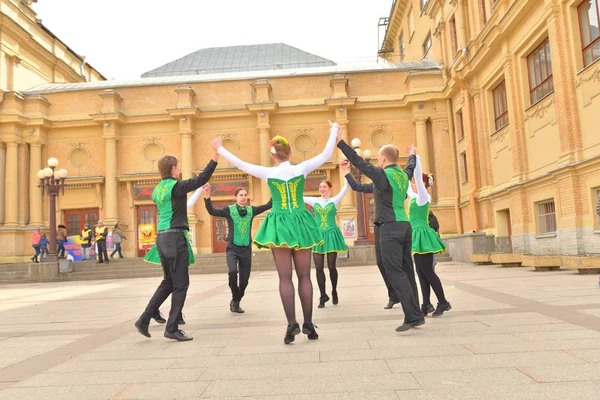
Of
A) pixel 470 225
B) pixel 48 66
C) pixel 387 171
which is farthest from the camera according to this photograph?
pixel 48 66

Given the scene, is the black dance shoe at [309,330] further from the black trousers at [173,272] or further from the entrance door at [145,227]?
the entrance door at [145,227]

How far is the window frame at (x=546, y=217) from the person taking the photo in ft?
52.9

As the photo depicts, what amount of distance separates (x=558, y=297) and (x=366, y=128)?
20.3 m

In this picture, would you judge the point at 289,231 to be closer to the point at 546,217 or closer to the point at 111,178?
the point at 546,217

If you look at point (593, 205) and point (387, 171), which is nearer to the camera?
point (387, 171)

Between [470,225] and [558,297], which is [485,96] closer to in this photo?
[470,225]

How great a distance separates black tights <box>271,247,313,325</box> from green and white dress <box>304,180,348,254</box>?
238 centimetres

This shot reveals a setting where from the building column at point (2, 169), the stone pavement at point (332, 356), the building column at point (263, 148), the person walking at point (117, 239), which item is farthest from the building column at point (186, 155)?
the stone pavement at point (332, 356)

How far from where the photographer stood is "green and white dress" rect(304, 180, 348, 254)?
776 centimetres

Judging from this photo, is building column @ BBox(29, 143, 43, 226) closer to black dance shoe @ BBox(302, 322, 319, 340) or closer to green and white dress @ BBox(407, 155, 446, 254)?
green and white dress @ BBox(407, 155, 446, 254)

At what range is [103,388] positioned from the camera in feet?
11.9

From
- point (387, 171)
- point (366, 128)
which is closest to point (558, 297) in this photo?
point (387, 171)

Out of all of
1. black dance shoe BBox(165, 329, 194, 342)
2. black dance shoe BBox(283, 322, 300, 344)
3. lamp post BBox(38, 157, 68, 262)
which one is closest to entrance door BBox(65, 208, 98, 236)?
lamp post BBox(38, 157, 68, 262)

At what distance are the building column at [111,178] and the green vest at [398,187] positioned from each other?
75.3ft
